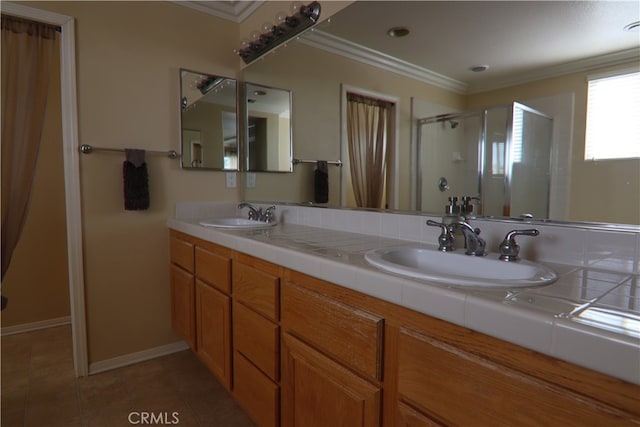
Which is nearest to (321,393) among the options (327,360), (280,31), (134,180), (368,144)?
(327,360)

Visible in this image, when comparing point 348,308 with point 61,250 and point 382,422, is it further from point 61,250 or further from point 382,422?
point 61,250

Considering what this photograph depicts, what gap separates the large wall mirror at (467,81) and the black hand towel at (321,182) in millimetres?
38

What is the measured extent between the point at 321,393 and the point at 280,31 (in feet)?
6.37

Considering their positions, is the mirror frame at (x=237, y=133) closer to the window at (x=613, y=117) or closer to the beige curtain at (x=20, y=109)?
the beige curtain at (x=20, y=109)

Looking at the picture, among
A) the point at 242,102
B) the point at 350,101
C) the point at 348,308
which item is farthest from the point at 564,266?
the point at 242,102

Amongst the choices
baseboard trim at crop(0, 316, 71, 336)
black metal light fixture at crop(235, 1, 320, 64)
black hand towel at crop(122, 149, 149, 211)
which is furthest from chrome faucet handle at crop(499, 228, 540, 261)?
baseboard trim at crop(0, 316, 71, 336)

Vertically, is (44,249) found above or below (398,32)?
below

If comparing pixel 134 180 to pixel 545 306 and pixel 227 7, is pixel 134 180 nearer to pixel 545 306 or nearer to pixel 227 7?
pixel 227 7

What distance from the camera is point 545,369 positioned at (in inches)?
22.1

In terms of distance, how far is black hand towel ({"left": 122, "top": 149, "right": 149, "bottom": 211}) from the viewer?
6.79ft

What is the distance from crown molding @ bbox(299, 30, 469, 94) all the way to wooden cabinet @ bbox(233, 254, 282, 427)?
90cm

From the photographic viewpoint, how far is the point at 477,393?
65cm

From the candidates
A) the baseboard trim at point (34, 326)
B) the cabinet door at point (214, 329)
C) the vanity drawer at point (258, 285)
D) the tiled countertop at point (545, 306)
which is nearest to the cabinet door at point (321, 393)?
the vanity drawer at point (258, 285)

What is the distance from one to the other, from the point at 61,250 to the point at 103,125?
135 cm
